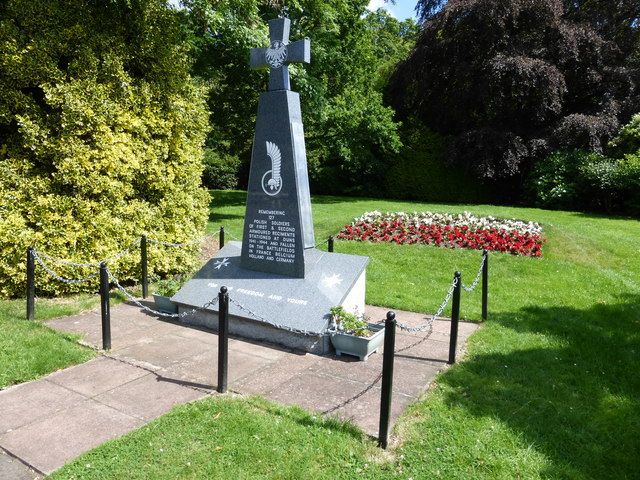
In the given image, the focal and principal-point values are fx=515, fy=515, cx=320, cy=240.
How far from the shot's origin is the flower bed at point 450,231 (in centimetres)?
1155

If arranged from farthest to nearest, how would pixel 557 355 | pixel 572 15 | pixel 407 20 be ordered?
pixel 407 20 → pixel 572 15 → pixel 557 355

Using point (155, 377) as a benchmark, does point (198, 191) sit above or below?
above

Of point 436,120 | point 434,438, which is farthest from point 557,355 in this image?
point 436,120

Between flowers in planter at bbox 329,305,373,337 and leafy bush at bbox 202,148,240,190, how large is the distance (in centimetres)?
2450

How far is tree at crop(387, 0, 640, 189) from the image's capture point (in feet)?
68.1

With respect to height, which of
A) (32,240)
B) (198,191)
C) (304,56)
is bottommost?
(32,240)

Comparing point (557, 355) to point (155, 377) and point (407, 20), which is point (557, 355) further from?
point (407, 20)

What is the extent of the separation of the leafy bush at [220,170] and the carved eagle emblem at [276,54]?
2266cm

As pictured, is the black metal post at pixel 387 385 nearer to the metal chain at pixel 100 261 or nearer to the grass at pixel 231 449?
the grass at pixel 231 449

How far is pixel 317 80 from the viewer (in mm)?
17172

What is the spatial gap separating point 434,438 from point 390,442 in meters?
0.39

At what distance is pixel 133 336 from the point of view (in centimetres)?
682

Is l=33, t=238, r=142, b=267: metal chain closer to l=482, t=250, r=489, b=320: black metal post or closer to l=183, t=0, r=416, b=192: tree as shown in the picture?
l=183, t=0, r=416, b=192: tree

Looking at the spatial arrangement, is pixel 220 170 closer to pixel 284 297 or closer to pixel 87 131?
pixel 87 131
